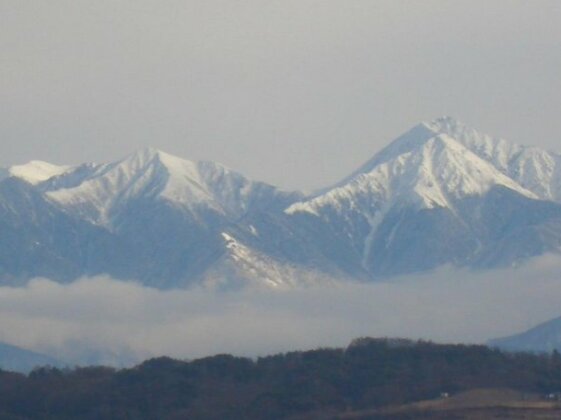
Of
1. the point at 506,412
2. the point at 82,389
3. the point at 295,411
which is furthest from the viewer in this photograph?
the point at 82,389

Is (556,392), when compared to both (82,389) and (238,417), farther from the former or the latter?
(82,389)

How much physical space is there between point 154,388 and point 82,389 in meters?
4.85

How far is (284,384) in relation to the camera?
146m

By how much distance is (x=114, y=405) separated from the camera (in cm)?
14375

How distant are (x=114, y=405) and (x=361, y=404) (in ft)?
49.4

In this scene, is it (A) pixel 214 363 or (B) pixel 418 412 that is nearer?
(B) pixel 418 412

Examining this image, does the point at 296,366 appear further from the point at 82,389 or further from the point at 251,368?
the point at 82,389

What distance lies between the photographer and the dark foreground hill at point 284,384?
141 m

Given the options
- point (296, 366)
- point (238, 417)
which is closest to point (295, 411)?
point (238, 417)

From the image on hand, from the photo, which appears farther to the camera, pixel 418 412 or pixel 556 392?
pixel 556 392

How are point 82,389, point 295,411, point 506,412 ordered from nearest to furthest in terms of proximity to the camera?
point 506,412 < point 295,411 < point 82,389

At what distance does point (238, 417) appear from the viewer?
13850cm

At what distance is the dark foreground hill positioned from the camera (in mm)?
141000

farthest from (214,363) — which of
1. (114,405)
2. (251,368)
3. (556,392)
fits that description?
(556,392)
